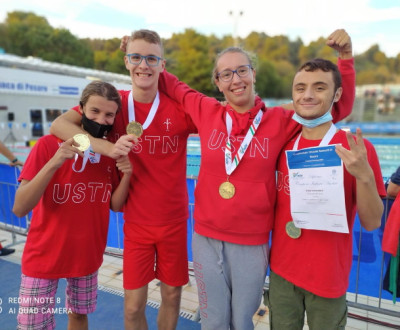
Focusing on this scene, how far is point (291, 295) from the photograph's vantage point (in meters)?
1.90

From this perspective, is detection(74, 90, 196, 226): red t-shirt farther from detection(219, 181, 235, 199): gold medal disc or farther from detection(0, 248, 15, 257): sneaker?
detection(0, 248, 15, 257): sneaker

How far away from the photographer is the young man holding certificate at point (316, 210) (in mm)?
1667

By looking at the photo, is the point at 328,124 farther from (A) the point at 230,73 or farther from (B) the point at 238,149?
(A) the point at 230,73

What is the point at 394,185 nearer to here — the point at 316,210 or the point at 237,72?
the point at 316,210

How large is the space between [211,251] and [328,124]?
1.09 metres

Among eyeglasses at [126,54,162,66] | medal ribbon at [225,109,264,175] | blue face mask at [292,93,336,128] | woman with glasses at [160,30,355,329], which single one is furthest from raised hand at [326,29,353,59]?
eyeglasses at [126,54,162,66]

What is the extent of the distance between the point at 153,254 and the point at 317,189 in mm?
1351

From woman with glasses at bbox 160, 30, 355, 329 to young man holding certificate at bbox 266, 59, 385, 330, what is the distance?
0.39 feet

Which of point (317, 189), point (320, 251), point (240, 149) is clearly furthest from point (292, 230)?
point (240, 149)

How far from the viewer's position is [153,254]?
2393 millimetres

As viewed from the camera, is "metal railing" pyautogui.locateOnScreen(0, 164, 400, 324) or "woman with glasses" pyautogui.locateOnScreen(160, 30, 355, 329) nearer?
"woman with glasses" pyautogui.locateOnScreen(160, 30, 355, 329)

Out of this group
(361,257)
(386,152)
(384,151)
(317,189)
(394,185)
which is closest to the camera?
(317,189)

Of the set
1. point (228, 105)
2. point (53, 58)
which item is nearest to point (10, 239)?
point (228, 105)

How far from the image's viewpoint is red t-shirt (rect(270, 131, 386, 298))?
175cm
